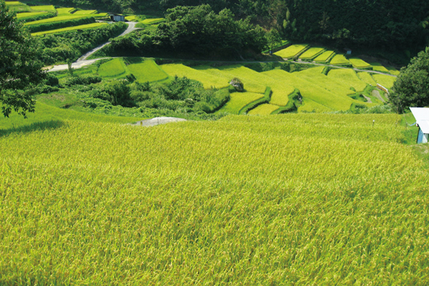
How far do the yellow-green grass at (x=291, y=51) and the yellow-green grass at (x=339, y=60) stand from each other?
933 centimetres

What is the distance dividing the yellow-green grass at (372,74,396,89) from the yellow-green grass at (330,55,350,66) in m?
9.28

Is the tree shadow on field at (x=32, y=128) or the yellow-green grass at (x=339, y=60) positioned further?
the yellow-green grass at (x=339, y=60)

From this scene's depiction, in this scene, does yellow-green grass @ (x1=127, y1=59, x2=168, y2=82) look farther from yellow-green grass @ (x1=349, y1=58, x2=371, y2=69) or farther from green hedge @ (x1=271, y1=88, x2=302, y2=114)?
yellow-green grass @ (x1=349, y1=58, x2=371, y2=69)

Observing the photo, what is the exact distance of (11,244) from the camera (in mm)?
5348

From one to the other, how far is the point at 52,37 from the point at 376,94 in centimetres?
5833

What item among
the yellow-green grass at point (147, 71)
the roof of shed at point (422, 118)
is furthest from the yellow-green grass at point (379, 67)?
the roof of shed at point (422, 118)

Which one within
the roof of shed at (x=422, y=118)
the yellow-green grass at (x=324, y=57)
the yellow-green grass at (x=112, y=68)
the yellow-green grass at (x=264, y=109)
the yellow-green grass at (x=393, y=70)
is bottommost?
the yellow-green grass at (x=264, y=109)

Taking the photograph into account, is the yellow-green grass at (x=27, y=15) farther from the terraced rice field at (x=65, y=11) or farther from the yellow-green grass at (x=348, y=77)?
the yellow-green grass at (x=348, y=77)

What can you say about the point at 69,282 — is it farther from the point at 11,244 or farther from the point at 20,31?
the point at 20,31

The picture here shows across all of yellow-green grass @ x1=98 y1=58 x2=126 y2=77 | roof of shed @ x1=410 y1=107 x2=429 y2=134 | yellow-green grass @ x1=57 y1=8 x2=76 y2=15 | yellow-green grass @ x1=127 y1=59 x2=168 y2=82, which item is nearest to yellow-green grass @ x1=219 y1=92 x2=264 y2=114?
yellow-green grass @ x1=127 y1=59 x2=168 y2=82

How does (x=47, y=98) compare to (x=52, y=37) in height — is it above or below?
below

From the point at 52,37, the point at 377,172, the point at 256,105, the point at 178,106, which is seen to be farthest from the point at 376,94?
the point at 52,37

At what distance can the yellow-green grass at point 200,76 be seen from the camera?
40.1 metres

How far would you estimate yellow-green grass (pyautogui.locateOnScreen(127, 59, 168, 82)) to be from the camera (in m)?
40.9
